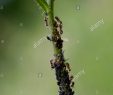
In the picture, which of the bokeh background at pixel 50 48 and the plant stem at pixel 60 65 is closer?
the plant stem at pixel 60 65

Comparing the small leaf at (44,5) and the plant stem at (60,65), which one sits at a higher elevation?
the small leaf at (44,5)

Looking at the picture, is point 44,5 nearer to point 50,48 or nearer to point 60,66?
point 60,66

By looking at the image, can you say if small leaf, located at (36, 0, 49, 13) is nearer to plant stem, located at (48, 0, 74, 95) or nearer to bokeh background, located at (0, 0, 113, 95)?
plant stem, located at (48, 0, 74, 95)

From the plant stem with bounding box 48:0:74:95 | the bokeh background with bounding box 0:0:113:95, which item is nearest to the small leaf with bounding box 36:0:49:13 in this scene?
the plant stem with bounding box 48:0:74:95

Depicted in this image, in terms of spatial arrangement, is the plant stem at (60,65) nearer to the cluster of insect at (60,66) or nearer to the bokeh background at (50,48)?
the cluster of insect at (60,66)

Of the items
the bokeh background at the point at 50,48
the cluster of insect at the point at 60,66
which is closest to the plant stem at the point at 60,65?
the cluster of insect at the point at 60,66

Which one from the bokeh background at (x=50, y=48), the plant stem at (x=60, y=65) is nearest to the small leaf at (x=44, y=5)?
the plant stem at (x=60, y=65)

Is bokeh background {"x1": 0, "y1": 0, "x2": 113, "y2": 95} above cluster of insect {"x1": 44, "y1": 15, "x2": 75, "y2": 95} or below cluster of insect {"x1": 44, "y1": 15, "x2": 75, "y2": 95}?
above

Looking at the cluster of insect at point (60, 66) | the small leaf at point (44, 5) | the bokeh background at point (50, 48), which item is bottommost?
the cluster of insect at point (60, 66)

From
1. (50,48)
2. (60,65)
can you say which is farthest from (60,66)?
(50,48)

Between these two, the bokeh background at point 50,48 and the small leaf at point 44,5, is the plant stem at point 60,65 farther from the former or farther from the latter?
the bokeh background at point 50,48
